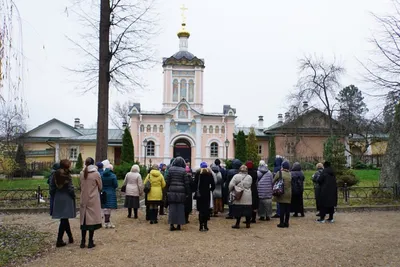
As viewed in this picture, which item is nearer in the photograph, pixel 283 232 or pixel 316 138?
pixel 283 232

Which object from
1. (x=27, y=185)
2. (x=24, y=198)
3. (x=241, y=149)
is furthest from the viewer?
(x=241, y=149)

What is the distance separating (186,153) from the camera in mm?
40844

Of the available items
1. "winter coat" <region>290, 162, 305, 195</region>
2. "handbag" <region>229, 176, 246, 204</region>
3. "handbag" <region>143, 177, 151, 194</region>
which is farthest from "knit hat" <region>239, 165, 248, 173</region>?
"handbag" <region>143, 177, 151, 194</region>

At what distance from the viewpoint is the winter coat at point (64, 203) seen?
23.3 ft

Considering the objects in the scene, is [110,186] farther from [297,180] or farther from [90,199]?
[297,180]

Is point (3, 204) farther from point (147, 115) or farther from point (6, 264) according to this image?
point (147, 115)

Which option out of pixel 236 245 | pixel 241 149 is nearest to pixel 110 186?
pixel 236 245

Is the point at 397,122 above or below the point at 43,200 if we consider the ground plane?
above

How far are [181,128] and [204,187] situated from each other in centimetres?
3083

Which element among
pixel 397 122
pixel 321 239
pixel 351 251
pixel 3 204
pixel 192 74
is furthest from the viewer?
pixel 192 74

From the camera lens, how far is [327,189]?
991 centimetres

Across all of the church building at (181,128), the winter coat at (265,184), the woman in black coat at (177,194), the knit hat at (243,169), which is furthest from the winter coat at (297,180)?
the church building at (181,128)

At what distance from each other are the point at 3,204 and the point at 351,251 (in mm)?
11005

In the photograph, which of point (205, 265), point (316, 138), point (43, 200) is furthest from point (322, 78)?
point (205, 265)
